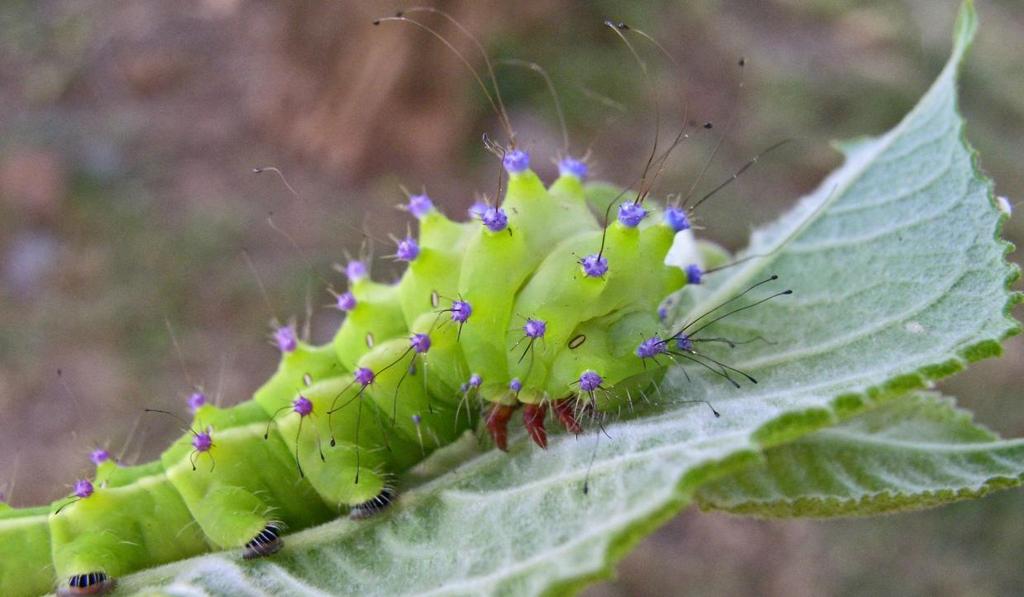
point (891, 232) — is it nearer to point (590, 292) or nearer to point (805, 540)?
point (590, 292)

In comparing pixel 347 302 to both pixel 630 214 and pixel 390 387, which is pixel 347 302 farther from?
pixel 630 214

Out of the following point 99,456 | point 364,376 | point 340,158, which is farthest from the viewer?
point 340,158

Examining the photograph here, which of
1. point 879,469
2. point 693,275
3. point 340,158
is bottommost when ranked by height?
point 879,469

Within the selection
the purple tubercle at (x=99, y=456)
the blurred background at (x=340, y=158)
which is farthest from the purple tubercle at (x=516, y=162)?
the blurred background at (x=340, y=158)

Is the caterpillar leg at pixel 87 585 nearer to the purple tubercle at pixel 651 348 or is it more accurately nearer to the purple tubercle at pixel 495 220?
the purple tubercle at pixel 495 220

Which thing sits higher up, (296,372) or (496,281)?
(496,281)

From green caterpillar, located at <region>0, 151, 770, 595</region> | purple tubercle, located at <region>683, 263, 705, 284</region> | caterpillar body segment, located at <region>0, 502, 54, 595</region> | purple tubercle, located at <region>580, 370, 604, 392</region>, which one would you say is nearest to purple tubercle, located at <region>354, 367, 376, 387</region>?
green caterpillar, located at <region>0, 151, 770, 595</region>

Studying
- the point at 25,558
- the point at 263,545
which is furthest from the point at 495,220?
the point at 25,558
